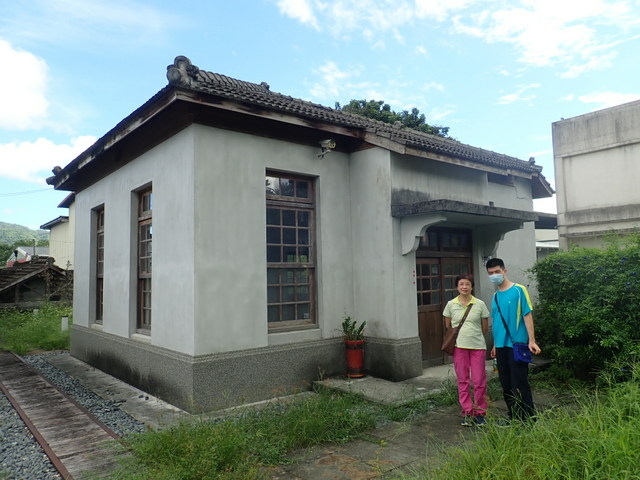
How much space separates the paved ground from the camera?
4125 millimetres

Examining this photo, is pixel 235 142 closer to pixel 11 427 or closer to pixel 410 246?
pixel 410 246

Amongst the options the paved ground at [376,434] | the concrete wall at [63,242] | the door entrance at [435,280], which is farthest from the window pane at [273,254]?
the concrete wall at [63,242]

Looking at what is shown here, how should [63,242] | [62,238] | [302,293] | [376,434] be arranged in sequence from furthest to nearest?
1. [62,238]
2. [63,242]
3. [302,293]
4. [376,434]

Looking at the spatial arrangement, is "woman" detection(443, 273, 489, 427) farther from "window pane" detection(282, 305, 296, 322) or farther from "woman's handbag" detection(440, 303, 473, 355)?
"window pane" detection(282, 305, 296, 322)

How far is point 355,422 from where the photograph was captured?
16.8ft

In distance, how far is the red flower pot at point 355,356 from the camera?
24.1 feet

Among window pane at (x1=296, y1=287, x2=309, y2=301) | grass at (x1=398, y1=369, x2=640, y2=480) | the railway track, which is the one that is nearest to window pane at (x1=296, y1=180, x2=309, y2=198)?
window pane at (x1=296, y1=287, x2=309, y2=301)

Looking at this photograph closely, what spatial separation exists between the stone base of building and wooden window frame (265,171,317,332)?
517 mm

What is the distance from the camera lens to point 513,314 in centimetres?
482

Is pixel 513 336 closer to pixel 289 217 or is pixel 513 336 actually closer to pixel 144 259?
pixel 289 217

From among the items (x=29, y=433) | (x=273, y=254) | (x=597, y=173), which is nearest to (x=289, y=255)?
(x=273, y=254)

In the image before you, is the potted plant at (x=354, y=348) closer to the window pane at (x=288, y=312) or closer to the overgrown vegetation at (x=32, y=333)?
the window pane at (x=288, y=312)

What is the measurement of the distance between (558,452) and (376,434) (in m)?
2.08

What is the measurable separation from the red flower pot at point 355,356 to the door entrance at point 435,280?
1.37m
